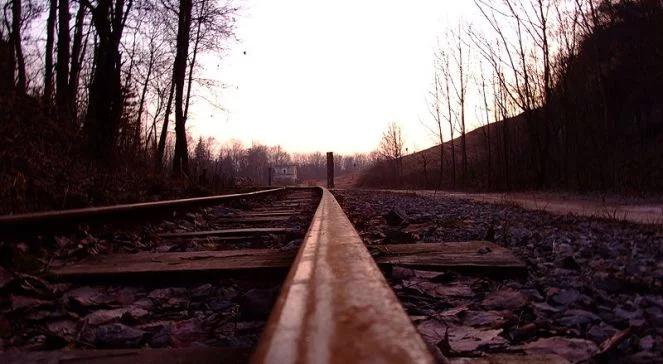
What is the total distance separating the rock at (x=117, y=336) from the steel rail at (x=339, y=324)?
0.56m

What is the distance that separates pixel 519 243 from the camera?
3361mm

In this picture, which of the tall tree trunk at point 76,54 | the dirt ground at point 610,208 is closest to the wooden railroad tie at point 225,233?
the dirt ground at point 610,208

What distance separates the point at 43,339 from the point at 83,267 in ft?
3.64

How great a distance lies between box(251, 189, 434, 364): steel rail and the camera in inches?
32.4

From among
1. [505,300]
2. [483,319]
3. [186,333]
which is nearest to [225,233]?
[186,333]

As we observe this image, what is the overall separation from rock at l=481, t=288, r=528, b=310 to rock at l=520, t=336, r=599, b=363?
1.26 feet

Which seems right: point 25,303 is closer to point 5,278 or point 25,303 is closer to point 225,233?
point 5,278

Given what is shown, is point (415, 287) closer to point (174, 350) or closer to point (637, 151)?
point (174, 350)

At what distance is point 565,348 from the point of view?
1.34m

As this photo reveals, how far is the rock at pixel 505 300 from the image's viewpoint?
1.82m

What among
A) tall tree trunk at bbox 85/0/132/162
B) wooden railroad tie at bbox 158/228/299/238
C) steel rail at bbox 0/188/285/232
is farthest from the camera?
tall tree trunk at bbox 85/0/132/162

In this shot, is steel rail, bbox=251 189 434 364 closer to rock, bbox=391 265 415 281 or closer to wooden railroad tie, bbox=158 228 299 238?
rock, bbox=391 265 415 281

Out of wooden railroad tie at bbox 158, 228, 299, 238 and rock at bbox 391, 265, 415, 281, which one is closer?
rock at bbox 391, 265, 415, 281

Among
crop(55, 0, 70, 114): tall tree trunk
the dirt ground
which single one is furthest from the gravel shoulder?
crop(55, 0, 70, 114): tall tree trunk
